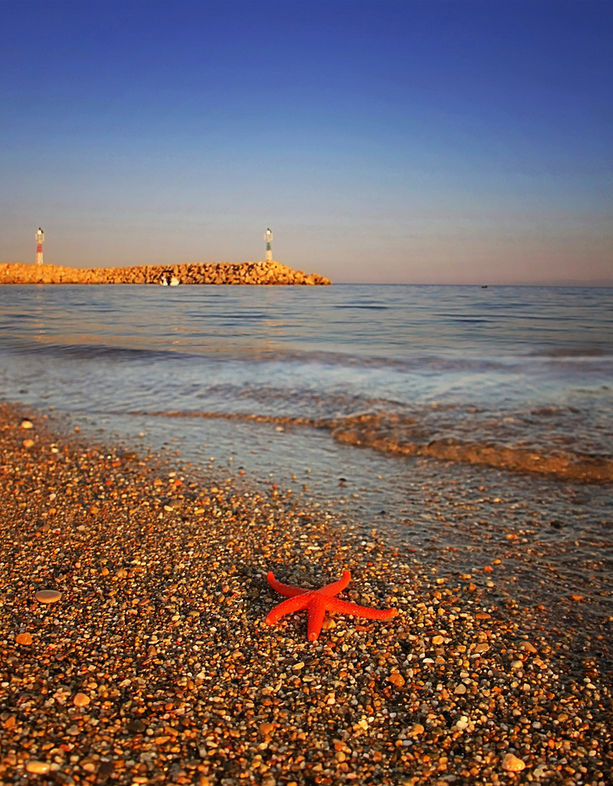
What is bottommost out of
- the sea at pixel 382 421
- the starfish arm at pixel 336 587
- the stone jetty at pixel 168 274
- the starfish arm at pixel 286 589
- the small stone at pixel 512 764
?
the small stone at pixel 512 764

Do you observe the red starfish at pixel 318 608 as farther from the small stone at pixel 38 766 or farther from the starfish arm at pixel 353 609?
the small stone at pixel 38 766

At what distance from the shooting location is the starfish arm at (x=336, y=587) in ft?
9.96

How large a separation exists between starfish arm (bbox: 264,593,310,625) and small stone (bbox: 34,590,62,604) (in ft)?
3.87

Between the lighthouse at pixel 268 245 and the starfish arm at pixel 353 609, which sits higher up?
the lighthouse at pixel 268 245

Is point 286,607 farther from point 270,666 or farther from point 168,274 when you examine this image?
point 168,274

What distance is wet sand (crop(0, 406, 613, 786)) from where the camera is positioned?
2076 millimetres

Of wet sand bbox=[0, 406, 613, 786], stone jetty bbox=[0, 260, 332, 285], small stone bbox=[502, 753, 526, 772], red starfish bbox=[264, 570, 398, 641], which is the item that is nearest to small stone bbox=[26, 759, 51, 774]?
wet sand bbox=[0, 406, 613, 786]

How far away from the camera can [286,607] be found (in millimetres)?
2885

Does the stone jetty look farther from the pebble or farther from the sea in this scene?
the pebble

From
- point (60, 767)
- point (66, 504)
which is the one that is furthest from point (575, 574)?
point (66, 504)

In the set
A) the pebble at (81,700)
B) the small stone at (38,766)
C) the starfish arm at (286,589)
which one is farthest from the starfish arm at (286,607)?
the small stone at (38,766)

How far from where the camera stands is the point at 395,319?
28.8 meters

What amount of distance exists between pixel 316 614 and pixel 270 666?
35 cm

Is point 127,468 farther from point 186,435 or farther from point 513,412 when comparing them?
point 513,412
